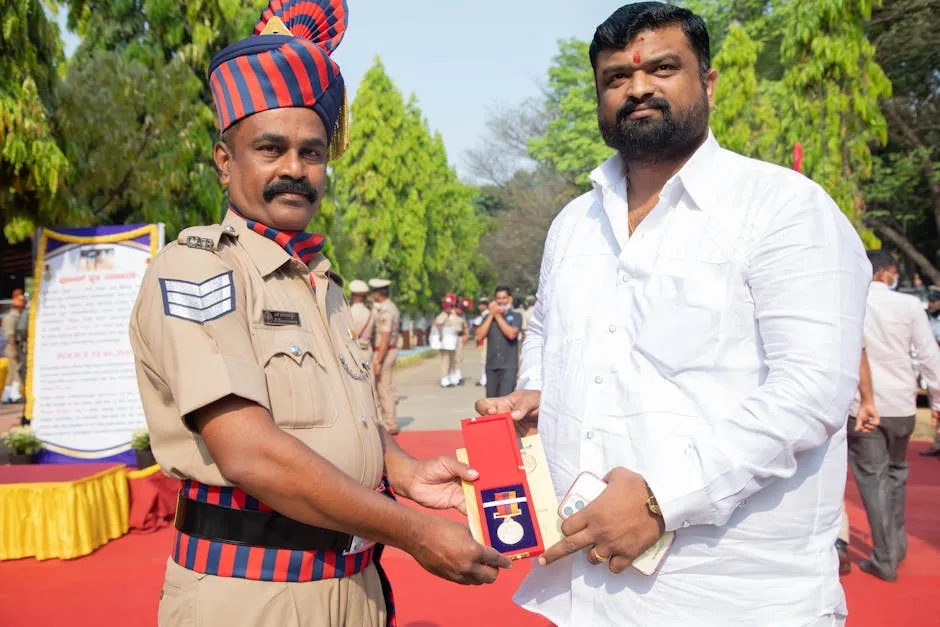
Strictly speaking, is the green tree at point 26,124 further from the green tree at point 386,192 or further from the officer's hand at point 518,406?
the green tree at point 386,192

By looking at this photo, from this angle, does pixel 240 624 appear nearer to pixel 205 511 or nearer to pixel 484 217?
pixel 205 511

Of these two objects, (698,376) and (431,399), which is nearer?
(698,376)

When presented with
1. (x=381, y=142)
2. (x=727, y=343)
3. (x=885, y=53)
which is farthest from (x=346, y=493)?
(x=381, y=142)

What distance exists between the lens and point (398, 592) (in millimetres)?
4504

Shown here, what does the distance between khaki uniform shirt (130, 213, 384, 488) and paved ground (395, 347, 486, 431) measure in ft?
29.4

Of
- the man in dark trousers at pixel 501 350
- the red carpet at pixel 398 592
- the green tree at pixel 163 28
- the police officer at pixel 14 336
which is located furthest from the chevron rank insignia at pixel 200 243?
the police officer at pixel 14 336

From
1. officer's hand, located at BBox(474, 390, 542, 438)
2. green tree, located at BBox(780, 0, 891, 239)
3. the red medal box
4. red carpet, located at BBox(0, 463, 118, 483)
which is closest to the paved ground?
red carpet, located at BBox(0, 463, 118, 483)

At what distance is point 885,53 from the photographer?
17.2 m

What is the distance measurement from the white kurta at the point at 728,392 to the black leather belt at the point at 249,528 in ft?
2.20

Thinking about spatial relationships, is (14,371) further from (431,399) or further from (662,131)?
(662,131)

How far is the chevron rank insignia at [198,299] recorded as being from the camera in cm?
159

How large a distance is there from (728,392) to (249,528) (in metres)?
1.12

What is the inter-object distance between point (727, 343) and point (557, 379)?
0.47 m

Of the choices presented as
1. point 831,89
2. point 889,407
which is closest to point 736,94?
point 831,89
